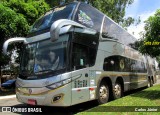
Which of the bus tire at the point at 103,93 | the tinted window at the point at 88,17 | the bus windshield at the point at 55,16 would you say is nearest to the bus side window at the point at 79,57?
the tinted window at the point at 88,17

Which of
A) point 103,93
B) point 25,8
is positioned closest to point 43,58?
point 103,93

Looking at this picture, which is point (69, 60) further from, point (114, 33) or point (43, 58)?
point (114, 33)

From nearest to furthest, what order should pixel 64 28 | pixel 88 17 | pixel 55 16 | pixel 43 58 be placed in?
pixel 64 28 → pixel 43 58 → pixel 55 16 → pixel 88 17

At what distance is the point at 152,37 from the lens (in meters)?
12.3

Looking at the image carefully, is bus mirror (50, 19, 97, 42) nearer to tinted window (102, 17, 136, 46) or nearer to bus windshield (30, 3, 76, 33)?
bus windshield (30, 3, 76, 33)

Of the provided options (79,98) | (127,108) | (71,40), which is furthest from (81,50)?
(127,108)

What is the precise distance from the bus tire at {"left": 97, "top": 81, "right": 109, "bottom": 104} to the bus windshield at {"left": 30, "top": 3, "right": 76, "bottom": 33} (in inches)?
128

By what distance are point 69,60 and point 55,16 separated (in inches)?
100

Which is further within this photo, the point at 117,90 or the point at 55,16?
the point at 117,90

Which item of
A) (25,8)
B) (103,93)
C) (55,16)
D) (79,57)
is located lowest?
(103,93)

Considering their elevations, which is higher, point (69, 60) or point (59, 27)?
point (59, 27)

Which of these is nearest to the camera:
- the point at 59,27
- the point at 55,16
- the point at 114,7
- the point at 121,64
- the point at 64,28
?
the point at 59,27

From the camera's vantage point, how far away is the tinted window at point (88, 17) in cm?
1100

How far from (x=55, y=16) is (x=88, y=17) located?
4.49 ft
